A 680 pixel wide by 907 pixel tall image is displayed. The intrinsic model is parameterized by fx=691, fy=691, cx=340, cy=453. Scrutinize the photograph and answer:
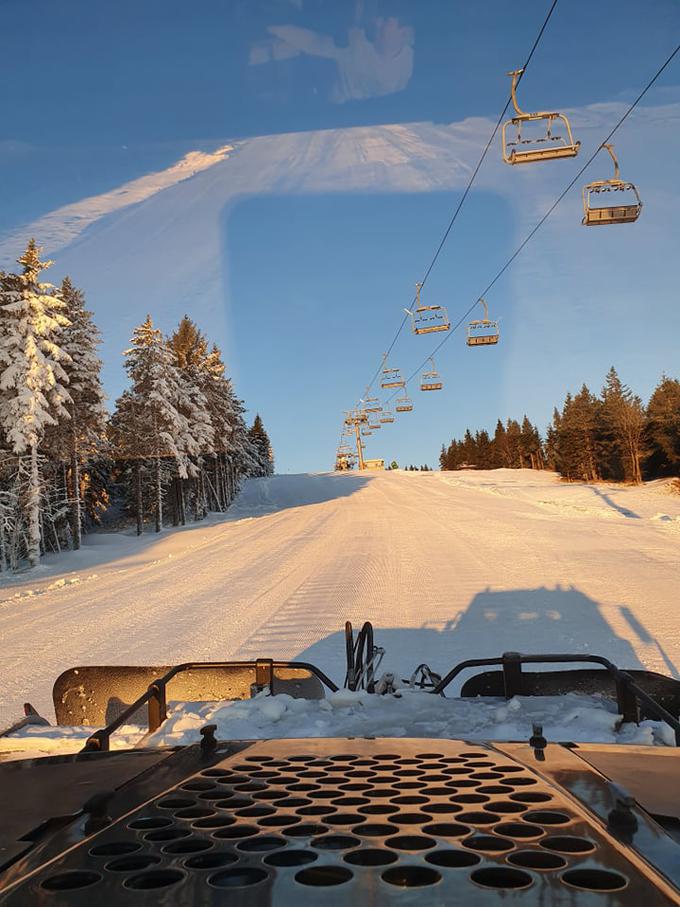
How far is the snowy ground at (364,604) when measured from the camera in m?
8.02

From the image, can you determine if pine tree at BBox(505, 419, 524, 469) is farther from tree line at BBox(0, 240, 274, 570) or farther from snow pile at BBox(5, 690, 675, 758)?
snow pile at BBox(5, 690, 675, 758)

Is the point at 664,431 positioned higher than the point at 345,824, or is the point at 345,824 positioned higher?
the point at 664,431

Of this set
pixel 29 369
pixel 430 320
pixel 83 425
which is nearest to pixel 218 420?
pixel 83 425

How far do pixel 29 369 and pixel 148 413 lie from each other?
1302cm

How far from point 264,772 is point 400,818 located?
0.67 metres

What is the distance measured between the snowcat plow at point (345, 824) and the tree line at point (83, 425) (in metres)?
26.0

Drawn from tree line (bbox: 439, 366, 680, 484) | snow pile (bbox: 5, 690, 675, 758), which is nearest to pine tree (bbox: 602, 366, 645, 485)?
tree line (bbox: 439, 366, 680, 484)

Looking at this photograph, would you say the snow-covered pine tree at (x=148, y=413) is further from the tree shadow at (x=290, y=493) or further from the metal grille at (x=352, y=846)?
the metal grille at (x=352, y=846)

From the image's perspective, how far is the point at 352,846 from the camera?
1513 mm

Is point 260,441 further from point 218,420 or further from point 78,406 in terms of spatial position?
point 78,406

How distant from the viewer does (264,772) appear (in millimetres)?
2207

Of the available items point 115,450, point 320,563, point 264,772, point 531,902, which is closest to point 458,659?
point 264,772

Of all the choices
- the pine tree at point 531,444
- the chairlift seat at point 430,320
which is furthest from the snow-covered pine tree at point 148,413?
the pine tree at point 531,444

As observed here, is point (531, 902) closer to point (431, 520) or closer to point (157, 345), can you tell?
point (431, 520)
